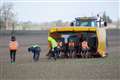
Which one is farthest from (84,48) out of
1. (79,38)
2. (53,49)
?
(53,49)

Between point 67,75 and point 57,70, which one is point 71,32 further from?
point 67,75

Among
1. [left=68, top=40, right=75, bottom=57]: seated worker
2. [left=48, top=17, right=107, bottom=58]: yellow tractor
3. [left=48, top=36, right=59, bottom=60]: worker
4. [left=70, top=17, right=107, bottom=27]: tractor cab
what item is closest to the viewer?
[left=48, top=36, right=59, bottom=60]: worker

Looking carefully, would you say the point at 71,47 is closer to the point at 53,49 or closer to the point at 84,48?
the point at 84,48

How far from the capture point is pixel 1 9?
91.5m

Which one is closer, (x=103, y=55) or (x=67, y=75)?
(x=67, y=75)

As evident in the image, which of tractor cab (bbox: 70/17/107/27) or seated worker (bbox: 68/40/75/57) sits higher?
tractor cab (bbox: 70/17/107/27)

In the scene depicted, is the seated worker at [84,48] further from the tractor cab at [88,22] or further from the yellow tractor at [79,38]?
the tractor cab at [88,22]

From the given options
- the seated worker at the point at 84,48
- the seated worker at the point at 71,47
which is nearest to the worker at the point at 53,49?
the seated worker at the point at 71,47

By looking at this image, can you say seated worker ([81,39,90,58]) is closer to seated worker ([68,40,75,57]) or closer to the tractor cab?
seated worker ([68,40,75,57])

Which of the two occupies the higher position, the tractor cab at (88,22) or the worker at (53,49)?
the tractor cab at (88,22)

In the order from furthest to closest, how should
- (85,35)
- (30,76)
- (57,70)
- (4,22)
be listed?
(4,22) < (85,35) < (57,70) < (30,76)

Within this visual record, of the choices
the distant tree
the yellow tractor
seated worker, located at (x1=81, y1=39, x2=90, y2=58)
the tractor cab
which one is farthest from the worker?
the distant tree

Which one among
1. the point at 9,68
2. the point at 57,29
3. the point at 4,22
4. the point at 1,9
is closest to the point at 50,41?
the point at 57,29

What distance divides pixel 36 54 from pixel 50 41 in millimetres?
1705
